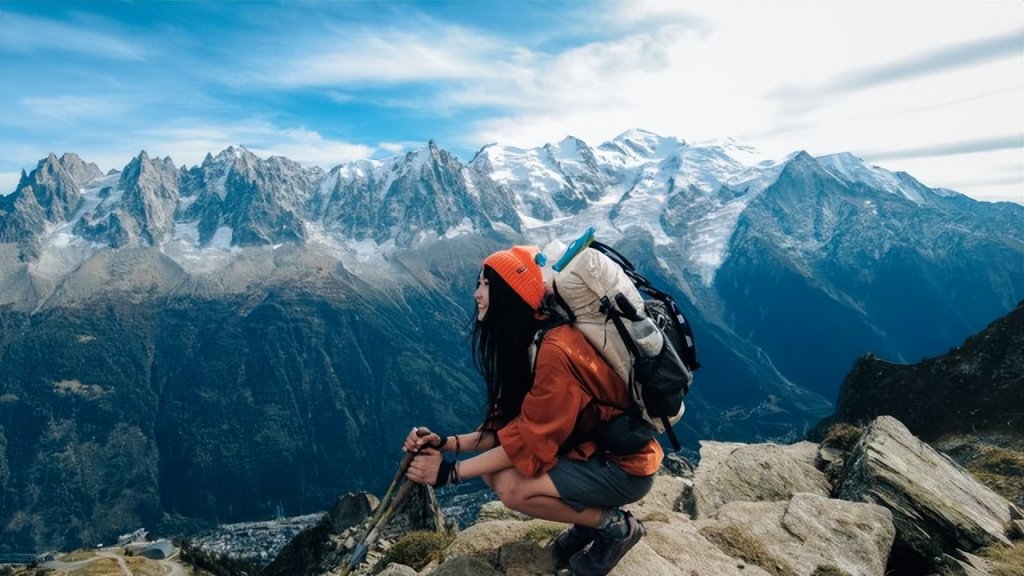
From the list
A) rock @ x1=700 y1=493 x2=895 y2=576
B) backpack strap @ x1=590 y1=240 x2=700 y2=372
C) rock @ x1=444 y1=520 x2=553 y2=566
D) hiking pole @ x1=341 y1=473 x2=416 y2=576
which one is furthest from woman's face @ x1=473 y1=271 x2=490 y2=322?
rock @ x1=700 y1=493 x2=895 y2=576

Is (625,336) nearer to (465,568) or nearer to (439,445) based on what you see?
(439,445)

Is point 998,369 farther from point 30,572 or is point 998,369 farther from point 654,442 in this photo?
point 30,572

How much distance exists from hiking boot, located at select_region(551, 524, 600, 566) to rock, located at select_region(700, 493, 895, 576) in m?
→ 4.46

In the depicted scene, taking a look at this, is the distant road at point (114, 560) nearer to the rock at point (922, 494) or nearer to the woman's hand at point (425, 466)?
the woman's hand at point (425, 466)

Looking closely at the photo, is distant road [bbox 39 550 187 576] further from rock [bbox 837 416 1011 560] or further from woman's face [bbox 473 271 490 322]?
woman's face [bbox 473 271 490 322]

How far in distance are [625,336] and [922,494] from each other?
38.1 ft

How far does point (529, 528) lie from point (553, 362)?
6.04 metres

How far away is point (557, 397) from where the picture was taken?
8586 mm

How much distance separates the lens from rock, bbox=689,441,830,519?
1942 cm

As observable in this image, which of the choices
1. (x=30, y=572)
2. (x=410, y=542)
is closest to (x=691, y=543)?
(x=410, y=542)

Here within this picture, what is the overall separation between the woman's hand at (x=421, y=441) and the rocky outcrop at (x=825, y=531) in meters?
2.43

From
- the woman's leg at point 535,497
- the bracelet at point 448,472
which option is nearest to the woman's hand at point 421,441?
the bracelet at point 448,472

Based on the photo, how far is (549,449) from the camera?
898 centimetres

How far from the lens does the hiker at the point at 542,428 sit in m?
8.75
